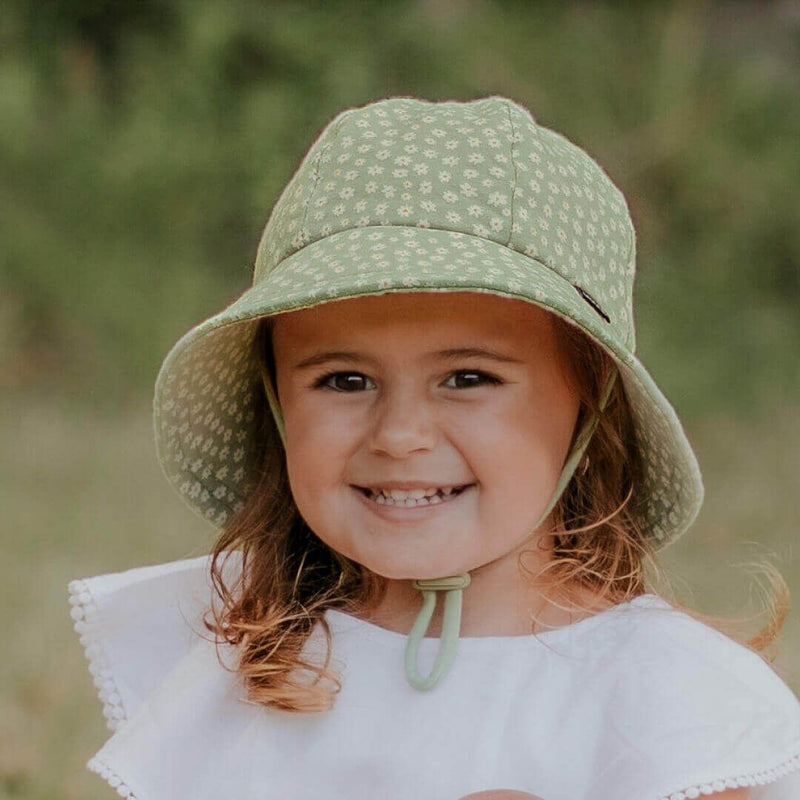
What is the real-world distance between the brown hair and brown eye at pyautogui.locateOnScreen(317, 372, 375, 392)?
175mm

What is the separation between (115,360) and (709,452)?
A: 6.13 ft

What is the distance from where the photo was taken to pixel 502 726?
1.50m

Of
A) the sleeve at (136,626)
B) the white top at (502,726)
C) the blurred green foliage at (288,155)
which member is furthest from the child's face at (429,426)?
the blurred green foliage at (288,155)

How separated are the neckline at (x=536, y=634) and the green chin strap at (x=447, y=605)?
2 centimetres

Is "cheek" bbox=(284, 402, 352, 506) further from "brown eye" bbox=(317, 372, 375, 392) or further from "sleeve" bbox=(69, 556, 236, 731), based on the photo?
"sleeve" bbox=(69, 556, 236, 731)

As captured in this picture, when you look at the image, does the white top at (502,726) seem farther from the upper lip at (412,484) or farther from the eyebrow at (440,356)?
the eyebrow at (440,356)

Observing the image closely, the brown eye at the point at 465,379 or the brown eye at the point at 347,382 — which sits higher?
the brown eye at the point at 465,379

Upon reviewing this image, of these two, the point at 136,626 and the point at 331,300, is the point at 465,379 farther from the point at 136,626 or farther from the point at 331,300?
the point at 136,626

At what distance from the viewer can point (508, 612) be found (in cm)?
160

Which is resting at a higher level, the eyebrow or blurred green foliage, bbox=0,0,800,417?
the eyebrow

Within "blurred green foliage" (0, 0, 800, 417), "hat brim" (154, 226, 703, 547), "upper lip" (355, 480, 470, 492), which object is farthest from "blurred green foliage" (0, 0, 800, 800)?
"upper lip" (355, 480, 470, 492)

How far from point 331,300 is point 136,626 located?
642mm

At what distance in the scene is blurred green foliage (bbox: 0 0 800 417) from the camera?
4.61 m

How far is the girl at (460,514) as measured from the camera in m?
1.45
